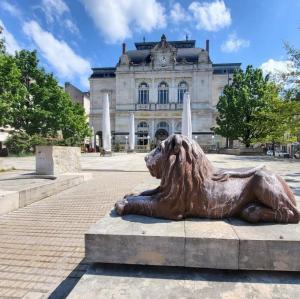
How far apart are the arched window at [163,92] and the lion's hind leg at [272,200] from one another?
195 feet

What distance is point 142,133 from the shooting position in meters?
61.0

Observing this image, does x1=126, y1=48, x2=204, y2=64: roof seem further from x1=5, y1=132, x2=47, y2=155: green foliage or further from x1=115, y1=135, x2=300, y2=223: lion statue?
x1=115, y1=135, x2=300, y2=223: lion statue

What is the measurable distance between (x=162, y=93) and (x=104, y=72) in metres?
17.4

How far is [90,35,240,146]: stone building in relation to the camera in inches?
2353

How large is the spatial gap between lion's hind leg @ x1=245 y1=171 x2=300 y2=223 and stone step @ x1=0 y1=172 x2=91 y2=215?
5.49 meters

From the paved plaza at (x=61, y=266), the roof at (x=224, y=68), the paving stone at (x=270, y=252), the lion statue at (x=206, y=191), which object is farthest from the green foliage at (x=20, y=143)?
the roof at (x=224, y=68)

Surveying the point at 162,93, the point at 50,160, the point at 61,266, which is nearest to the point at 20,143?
the point at 50,160

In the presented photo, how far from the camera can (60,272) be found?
135 inches

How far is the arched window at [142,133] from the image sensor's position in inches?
2381

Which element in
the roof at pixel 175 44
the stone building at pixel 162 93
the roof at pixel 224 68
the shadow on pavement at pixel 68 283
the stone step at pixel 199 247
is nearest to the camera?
the stone step at pixel 199 247

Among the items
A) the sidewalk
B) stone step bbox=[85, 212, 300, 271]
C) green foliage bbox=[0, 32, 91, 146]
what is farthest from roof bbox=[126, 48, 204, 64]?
stone step bbox=[85, 212, 300, 271]

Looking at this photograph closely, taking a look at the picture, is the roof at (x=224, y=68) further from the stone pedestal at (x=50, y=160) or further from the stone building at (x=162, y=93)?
the stone pedestal at (x=50, y=160)

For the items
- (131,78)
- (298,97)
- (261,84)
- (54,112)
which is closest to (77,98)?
(131,78)

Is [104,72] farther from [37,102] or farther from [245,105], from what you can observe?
[245,105]
